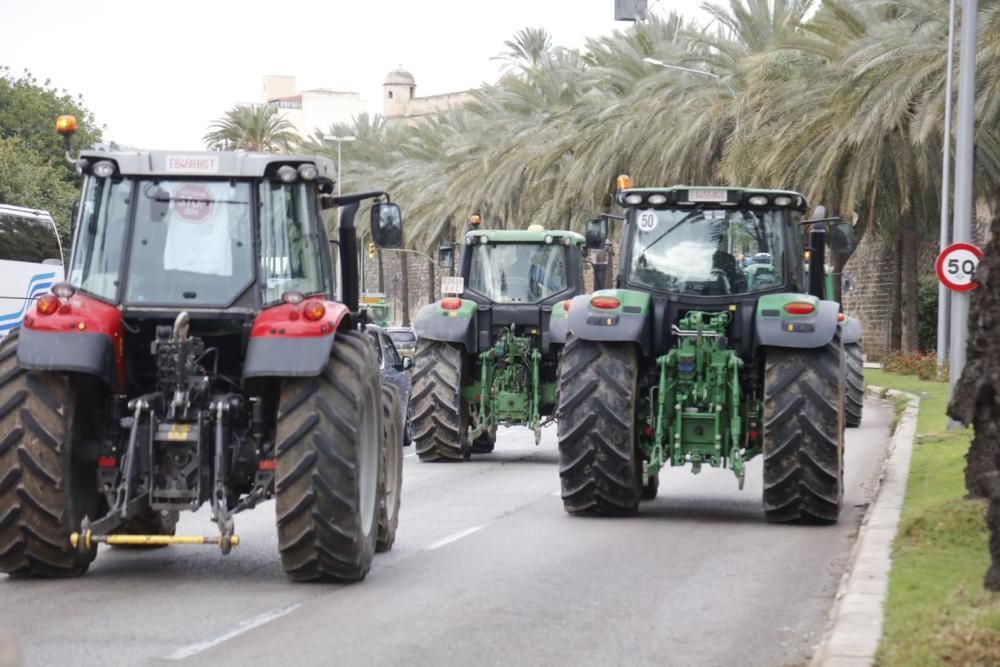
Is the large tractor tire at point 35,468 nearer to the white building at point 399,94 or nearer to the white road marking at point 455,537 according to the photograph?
the white road marking at point 455,537

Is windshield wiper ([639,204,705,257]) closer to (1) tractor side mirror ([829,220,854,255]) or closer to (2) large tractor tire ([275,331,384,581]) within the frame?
(1) tractor side mirror ([829,220,854,255])

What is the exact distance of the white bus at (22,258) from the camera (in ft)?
94.9

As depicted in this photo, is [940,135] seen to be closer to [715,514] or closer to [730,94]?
[730,94]

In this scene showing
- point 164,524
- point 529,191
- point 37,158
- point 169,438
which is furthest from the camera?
point 37,158

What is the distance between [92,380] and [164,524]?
174 cm

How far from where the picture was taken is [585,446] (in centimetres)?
1409

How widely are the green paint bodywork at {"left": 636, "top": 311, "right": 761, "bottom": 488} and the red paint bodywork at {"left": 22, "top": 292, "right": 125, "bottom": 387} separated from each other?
5.31m

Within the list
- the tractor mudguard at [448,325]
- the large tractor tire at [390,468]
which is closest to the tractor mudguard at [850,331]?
the tractor mudguard at [448,325]

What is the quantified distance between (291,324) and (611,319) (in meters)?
4.73

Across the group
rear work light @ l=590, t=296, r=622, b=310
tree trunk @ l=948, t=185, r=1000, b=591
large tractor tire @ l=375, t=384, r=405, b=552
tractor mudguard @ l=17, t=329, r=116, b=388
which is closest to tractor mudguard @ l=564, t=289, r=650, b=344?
rear work light @ l=590, t=296, r=622, b=310

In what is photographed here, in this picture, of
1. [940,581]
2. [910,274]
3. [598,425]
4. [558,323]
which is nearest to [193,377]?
[940,581]

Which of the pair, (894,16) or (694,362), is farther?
(894,16)

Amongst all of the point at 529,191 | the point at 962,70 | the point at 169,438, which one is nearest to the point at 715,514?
the point at 169,438

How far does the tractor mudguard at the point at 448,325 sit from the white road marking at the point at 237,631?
1096 cm
